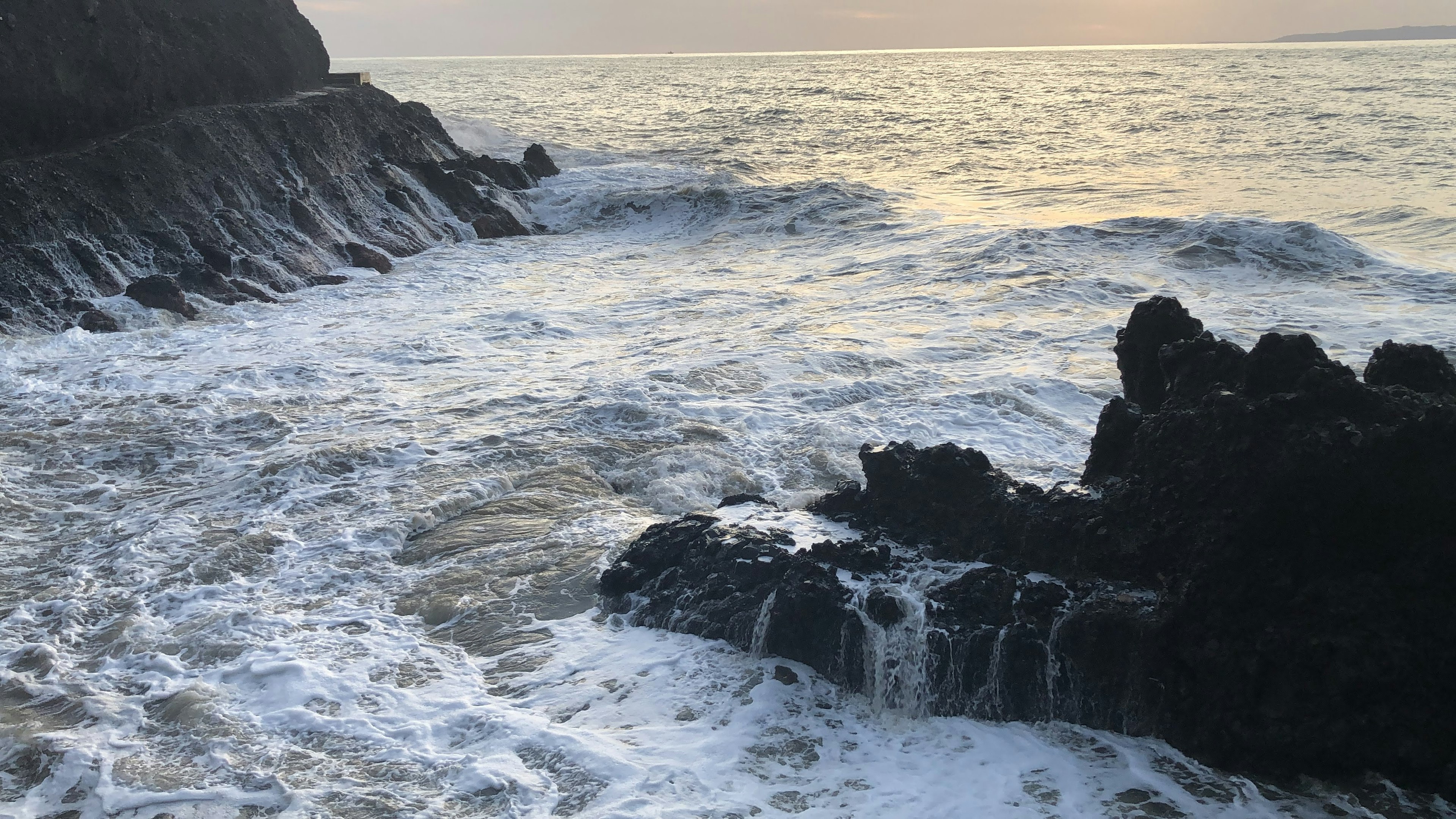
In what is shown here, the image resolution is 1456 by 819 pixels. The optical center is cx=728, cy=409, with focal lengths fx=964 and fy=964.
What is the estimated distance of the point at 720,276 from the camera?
15492 millimetres

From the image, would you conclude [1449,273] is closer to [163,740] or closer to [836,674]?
[836,674]

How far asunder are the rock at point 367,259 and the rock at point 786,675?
1235 cm

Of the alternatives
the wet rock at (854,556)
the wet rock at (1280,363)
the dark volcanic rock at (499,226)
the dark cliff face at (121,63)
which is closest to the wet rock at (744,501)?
the wet rock at (854,556)

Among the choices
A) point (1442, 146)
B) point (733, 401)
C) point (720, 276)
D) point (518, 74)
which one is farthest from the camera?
point (518, 74)

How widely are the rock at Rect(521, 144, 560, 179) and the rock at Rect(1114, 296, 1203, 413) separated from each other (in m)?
20.1

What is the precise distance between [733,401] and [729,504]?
2919mm

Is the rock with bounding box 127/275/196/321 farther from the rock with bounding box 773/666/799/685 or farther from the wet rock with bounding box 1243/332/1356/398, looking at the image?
the wet rock with bounding box 1243/332/1356/398

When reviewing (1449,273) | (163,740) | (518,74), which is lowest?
(163,740)

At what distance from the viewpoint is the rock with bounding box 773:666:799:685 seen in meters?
4.71

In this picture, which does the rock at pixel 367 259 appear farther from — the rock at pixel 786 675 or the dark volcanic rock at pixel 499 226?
the rock at pixel 786 675

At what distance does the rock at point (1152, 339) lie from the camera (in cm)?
589

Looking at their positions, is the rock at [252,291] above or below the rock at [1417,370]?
below

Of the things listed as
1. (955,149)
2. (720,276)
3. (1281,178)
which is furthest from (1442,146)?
(720,276)

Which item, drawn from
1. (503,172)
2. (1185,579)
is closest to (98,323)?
(1185,579)
